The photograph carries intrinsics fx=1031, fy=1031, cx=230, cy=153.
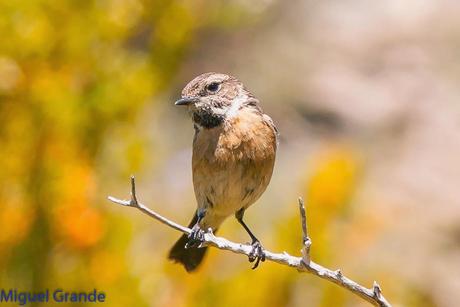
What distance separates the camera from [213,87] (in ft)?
16.3

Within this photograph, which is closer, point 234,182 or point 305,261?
point 305,261

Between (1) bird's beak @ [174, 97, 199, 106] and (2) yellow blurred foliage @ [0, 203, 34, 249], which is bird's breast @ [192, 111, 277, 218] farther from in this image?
(2) yellow blurred foliage @ [0, 203, 34, 249]

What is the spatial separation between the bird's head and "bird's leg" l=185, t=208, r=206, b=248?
474mm

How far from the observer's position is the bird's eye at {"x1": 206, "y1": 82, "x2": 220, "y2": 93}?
492 cm

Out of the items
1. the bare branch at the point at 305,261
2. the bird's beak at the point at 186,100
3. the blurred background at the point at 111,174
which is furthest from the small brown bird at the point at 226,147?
the blurred background at the point at 111,174

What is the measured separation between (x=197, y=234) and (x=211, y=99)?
67 cm

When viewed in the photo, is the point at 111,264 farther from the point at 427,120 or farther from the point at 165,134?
the point at 427,120

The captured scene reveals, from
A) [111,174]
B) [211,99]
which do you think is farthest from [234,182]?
[111,174]

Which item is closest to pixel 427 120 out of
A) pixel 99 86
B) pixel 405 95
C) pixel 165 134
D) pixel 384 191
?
pixel 405 95

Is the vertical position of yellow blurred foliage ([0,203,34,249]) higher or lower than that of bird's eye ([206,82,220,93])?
lower

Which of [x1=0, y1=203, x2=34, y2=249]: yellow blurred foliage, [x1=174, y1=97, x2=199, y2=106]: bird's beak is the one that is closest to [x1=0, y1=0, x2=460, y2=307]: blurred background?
[x1=0, y1=203, x2=34, y2=249]: yellow blurred foliage

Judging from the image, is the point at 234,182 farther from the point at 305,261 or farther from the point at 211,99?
the point at 305,261

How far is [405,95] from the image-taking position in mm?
13062

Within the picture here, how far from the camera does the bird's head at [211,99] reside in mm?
4852
